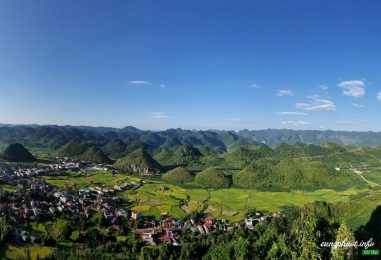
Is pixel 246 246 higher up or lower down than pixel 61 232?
higher up

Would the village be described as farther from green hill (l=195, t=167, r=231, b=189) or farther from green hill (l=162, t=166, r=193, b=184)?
green hill (l=195, t=167, r=231, b=189)

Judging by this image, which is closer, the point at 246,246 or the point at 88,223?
the point at 246,246

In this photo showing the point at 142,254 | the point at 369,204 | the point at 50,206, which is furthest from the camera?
the point at 369,204

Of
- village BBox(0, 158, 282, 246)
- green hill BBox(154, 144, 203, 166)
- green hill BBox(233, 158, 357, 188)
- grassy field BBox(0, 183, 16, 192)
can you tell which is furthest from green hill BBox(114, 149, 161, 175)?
grassy field BBox(0, 183, 16, 192)

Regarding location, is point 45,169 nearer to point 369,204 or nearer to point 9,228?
point 9,228

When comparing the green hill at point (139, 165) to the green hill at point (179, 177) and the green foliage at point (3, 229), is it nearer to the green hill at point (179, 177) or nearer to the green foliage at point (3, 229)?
the green hill at point (179, 177)

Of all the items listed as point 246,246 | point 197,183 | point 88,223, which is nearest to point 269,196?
point 197,183
